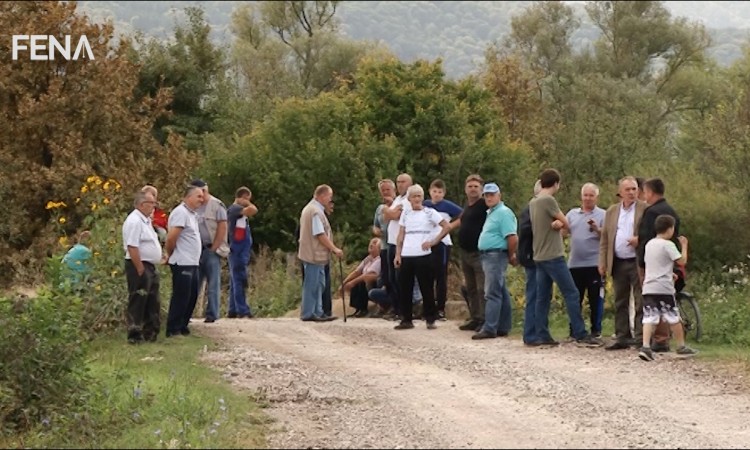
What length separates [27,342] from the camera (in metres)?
12.2

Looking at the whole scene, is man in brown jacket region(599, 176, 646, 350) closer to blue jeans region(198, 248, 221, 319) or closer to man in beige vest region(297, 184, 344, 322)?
man in beige vest region(297, 184, 344, 322)

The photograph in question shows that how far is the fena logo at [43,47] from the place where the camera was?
30214 mm

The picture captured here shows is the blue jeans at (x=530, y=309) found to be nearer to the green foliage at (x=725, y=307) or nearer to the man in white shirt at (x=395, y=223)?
the green foliage at (x=725, y=307)

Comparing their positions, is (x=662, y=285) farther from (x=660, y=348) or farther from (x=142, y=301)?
(x=142, y=301)

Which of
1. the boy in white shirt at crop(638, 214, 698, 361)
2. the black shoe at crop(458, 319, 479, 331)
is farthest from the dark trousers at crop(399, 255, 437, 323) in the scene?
the boy in white shirt at crop(638, 214, 698, 361)

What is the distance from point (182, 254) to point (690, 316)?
6335 millimetres

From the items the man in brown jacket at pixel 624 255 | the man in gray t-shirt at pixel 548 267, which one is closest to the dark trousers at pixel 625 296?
the man in brown jacket at pixel 624 255

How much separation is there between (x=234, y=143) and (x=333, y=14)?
158 ft

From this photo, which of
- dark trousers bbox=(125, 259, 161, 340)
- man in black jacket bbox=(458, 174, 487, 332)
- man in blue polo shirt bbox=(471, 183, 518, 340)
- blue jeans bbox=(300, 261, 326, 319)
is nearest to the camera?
dark trousers bbox=(125, 259, 161, 340)

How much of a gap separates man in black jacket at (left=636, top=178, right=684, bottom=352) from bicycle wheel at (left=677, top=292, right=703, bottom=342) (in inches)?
31.8

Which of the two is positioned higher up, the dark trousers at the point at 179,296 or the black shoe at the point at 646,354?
the dark trousers at the point at 179,296

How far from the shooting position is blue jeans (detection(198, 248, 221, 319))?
18.7m

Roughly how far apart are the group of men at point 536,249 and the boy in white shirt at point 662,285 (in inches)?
10.8

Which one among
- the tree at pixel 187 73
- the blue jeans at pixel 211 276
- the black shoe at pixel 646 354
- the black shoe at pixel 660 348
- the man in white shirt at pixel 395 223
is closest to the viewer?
the black shoe at pixel 646 354
